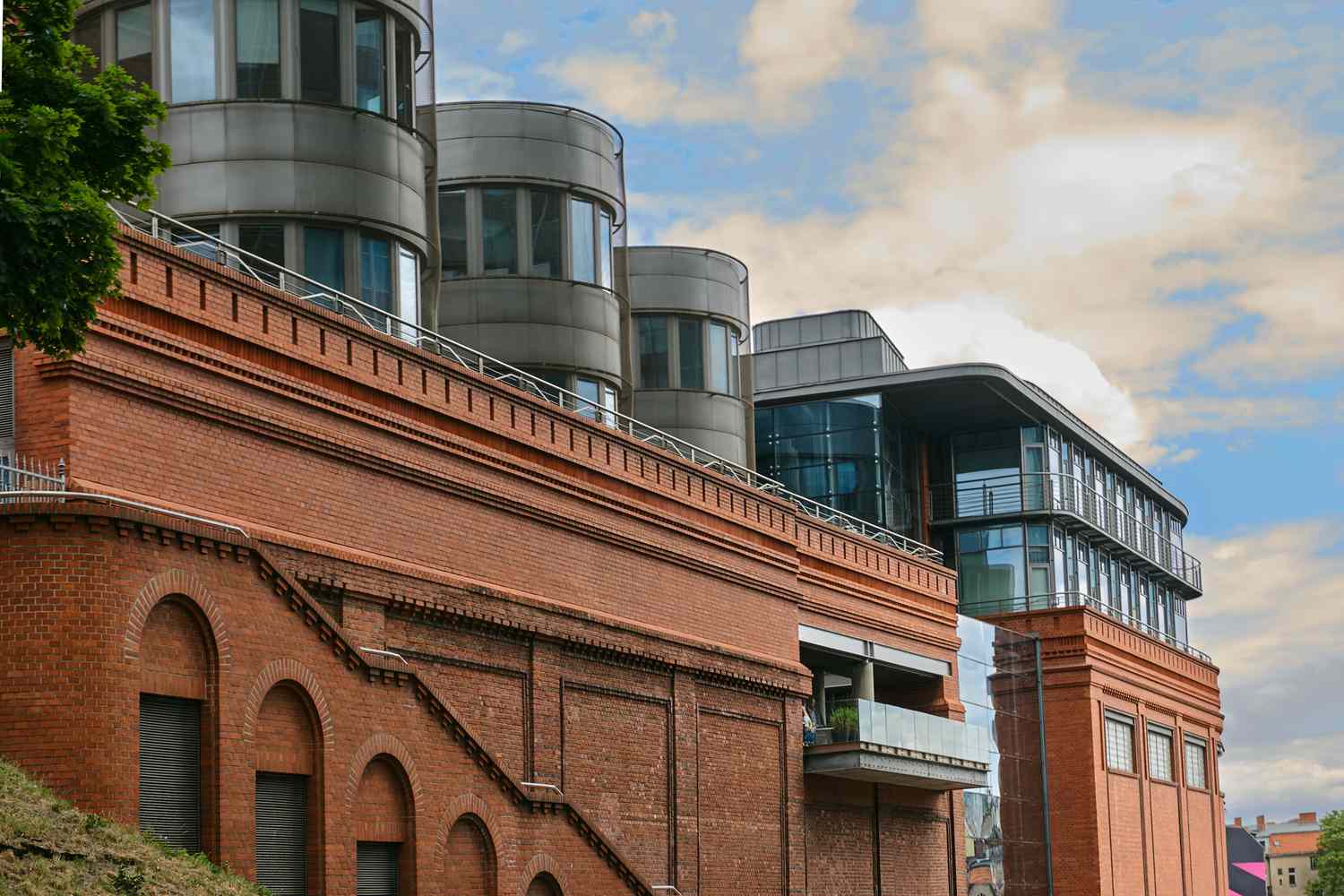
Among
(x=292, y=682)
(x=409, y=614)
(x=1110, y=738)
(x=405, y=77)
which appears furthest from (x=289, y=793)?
Result: (x=1110, y=738)

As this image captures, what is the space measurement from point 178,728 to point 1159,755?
45938mm

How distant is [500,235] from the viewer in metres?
40.9

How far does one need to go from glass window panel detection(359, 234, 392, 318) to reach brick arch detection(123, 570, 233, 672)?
35.9 feet

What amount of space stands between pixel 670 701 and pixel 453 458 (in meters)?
7.39

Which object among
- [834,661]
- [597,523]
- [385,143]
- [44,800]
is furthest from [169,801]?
[834,661]

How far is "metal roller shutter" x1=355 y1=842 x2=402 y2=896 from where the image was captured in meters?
23.9

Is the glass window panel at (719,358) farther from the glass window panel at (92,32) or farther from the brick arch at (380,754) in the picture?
the brick arch at (380,754)

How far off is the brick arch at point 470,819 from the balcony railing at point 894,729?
45.8ft

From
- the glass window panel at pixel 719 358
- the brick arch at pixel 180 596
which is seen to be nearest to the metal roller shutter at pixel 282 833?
the brick arch at pixel 180 596

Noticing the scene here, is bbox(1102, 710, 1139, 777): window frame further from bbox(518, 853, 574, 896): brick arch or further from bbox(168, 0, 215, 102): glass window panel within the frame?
bbox(168, 0, 215, 102): glass window panel

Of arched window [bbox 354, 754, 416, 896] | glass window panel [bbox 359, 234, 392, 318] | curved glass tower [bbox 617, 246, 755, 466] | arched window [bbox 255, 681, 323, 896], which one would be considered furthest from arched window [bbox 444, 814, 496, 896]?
curved glass tower [bbox 617, 246, 755, 466]

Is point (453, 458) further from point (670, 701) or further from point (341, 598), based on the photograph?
point (670, 701)

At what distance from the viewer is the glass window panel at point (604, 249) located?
41781 millimetres

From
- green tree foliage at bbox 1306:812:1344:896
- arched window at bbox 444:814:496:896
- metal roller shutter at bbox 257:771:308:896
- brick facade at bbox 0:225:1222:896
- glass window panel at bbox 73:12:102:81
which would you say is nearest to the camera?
brick facade at bbox 0:225:1222:896
